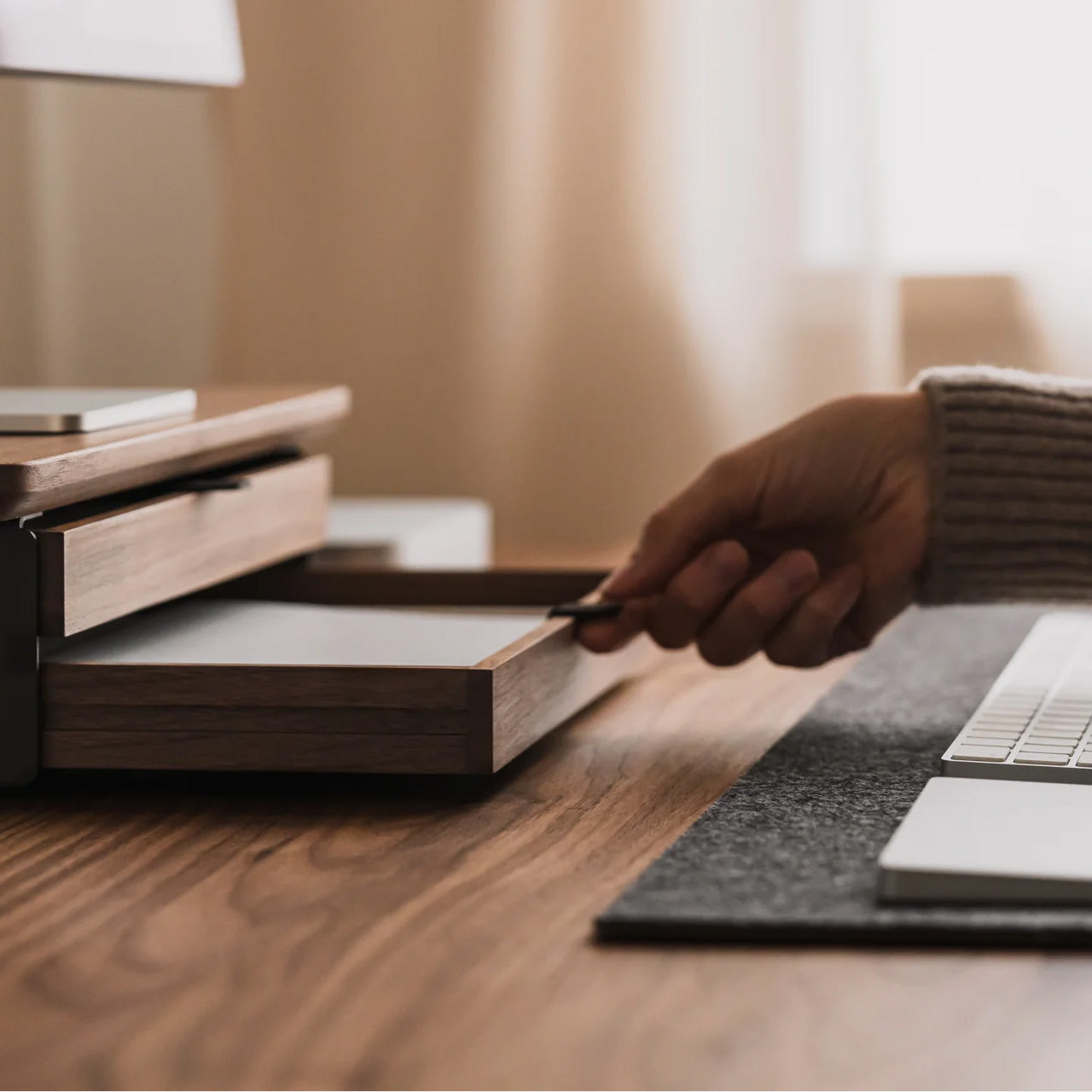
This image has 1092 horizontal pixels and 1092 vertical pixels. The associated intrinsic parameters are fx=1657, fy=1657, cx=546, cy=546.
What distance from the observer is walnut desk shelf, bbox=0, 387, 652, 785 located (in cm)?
67

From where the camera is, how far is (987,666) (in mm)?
969

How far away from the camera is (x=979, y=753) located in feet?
2.18

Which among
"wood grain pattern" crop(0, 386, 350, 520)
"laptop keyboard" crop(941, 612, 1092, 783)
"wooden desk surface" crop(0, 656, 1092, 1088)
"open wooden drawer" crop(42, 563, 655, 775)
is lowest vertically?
"wooden desk surface" crop(0, 656, 1092, 1088)

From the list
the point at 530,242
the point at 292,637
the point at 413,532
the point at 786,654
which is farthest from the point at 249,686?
the point at 530,242

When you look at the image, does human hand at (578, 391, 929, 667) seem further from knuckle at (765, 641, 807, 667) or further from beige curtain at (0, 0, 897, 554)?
beige curtain at (0, 0, 897, 554)

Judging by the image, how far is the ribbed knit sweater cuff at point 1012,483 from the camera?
88 centimetres

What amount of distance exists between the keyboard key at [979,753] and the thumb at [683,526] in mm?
246

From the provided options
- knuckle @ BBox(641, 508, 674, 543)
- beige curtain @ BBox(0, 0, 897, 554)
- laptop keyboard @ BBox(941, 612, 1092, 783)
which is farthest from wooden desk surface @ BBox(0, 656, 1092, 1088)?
beige curtain @ BBox(0, 0, 897, 554)

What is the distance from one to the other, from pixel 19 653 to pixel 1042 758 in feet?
1.35

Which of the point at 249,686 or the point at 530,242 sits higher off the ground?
the point at 530,242

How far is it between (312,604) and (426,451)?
1069mm

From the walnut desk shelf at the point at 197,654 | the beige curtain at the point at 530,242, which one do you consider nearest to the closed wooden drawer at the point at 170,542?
the walnut desk shelf at the point at 197,654

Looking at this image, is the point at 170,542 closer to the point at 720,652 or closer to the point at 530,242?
the point at 720,652

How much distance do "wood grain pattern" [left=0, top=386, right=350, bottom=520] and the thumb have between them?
0.72 feet
